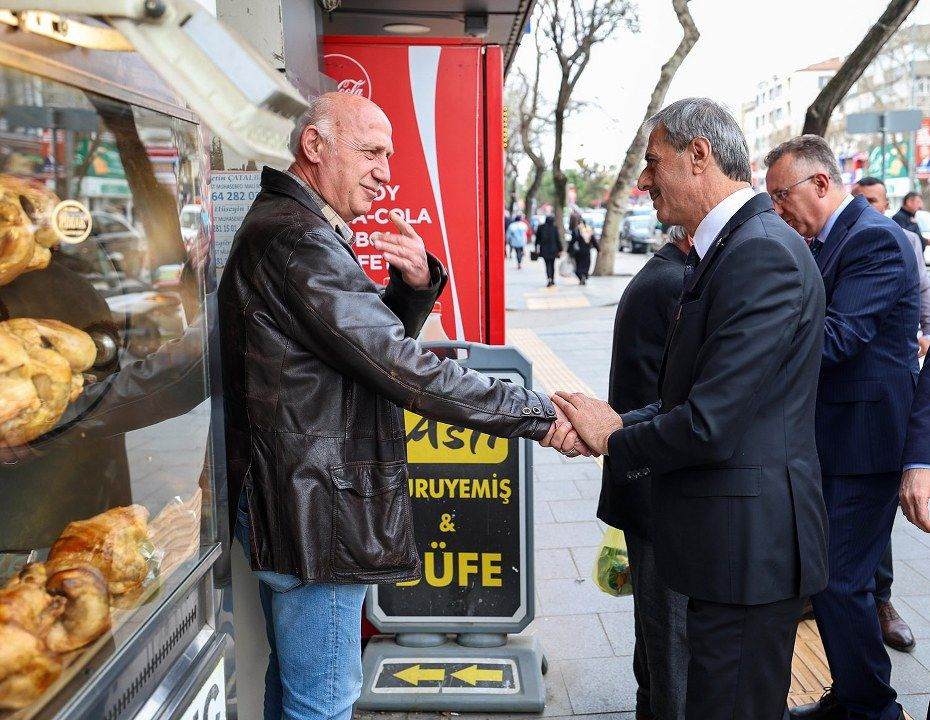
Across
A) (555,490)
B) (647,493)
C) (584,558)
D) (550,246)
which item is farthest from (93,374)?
(550,246)

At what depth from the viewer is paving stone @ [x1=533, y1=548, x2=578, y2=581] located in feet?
16.3

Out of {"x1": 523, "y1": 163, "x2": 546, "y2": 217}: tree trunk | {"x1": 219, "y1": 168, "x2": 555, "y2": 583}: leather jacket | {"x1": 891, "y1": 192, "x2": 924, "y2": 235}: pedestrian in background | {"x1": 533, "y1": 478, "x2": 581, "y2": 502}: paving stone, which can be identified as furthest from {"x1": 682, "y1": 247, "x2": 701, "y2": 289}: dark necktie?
{"x1": 523, "y1": 163, "x2": 546, "y2": 217}: tree trunk

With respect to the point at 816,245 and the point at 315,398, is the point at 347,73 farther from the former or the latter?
the point at 315,398

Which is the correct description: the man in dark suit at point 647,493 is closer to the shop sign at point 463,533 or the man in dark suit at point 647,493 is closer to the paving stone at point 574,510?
the shop sign at point 463,533

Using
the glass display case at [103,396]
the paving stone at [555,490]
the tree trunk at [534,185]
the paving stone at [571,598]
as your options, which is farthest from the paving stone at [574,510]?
the tree trunk at [534,185]

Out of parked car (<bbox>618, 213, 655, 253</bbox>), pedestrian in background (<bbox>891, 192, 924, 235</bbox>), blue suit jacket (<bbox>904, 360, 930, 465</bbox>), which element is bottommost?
parked car (<bbox>618, 213, 655, 253</bbox>)

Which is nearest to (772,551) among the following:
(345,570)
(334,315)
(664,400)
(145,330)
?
(664,400)

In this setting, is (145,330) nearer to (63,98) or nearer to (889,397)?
(63,98)

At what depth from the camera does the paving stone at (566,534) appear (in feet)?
17.9

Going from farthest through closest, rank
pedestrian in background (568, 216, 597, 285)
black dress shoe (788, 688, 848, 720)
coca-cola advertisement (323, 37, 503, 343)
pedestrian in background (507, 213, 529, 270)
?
pedestrian in background (507, 213, 529, 270), pedestrian in background (568, 216, 597, 285), coca-cola advertisement (323, 37, 503, 343), black dress shoe (788, 688, 848, 720)

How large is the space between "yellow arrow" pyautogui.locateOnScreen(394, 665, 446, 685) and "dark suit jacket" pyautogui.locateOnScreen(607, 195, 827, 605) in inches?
63.7

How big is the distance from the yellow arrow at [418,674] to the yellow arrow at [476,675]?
0.21 ft

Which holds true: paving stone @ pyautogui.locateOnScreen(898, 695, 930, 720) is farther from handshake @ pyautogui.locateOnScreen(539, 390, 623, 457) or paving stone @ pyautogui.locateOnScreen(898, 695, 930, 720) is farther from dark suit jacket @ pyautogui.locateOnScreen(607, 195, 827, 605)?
handshake @ pyautogui.locateOnScreen(539, 390, 623, 457)

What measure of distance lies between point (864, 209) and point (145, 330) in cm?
269
